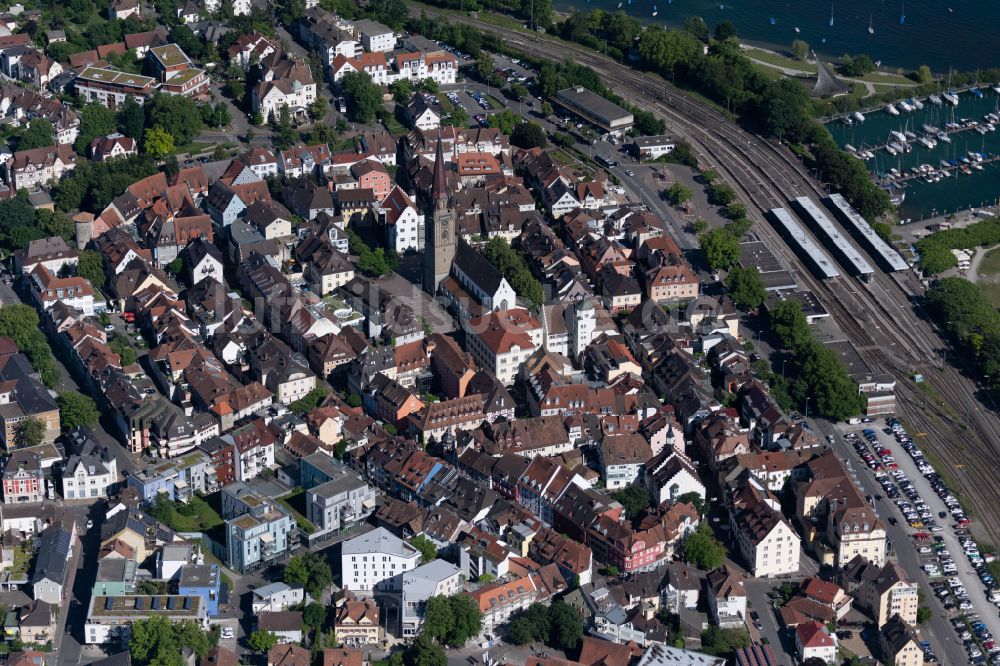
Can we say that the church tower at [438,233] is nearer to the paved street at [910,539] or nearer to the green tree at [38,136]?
the paved street at [910,539]

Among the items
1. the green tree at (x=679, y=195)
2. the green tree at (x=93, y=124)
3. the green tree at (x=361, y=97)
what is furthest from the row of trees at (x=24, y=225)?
the green tree at (x=679, y=195)

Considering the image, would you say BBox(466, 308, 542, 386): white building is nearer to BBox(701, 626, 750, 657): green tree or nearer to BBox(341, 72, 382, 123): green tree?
BBox(701, 626, 750, 657): green tree

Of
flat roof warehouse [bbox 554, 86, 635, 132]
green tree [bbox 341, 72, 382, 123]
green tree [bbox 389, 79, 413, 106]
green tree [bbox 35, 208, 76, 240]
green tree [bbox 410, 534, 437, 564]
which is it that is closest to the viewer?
green tree [bbox 410, 534, 437, 564]

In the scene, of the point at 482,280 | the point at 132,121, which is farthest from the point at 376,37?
the point at 482,280

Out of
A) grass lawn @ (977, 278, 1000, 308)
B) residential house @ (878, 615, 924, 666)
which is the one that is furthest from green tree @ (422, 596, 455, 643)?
grass lawn @ (977, 278, 1000, 308)

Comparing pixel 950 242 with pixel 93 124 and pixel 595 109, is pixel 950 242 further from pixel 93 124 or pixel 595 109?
pixel 93 124

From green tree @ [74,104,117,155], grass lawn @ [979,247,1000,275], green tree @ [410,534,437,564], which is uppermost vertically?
green tree @ [410,534,437,564]

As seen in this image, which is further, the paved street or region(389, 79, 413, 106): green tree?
region(389, 79, 413, 106): green tree
